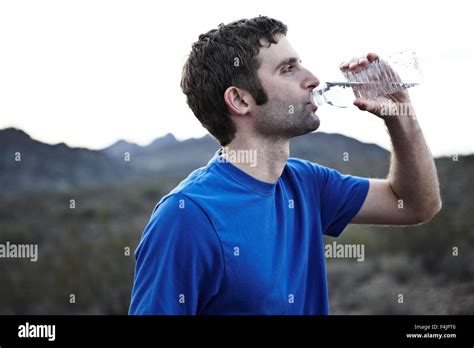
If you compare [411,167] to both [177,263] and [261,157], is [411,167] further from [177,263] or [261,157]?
[177,263]

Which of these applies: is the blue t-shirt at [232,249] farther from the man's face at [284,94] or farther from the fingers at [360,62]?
the fingers at [360,62]

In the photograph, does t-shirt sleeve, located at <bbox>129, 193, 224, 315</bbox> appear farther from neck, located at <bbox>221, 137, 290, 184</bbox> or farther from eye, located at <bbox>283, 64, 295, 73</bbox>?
eye, located at <bbox>283, 64, 295, 73</bbox>

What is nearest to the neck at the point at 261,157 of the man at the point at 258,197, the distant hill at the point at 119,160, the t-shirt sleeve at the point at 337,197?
the man at the point at 258,197

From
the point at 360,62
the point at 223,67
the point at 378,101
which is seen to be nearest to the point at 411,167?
the point at 378,101

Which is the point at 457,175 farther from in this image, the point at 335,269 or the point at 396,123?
the point at 396,123

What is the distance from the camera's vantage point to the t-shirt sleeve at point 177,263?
263 centimetres

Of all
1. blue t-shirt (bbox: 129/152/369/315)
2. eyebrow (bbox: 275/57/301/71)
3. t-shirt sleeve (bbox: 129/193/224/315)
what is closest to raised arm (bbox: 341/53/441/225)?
eyebrow (bbox: 275/57/301/71)

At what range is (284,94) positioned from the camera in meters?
3.12

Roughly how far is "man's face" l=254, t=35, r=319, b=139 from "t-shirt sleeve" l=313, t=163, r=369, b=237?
0.28m

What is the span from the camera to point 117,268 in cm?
1444

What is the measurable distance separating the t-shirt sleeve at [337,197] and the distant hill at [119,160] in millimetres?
12943

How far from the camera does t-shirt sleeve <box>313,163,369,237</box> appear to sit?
3.25 m

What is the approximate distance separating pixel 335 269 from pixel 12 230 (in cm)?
747
